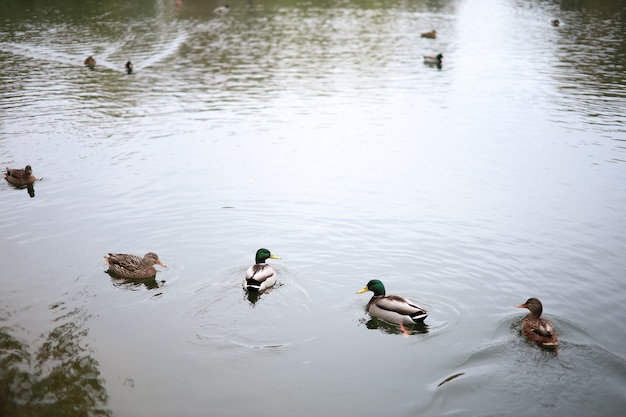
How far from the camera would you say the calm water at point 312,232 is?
1071 centimetres

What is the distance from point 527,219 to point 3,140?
19559 millimetres

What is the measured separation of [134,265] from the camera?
13930 millimetres

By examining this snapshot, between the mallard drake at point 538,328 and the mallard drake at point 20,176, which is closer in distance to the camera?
the mallard drake at point 538,328

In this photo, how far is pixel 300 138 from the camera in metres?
25.5

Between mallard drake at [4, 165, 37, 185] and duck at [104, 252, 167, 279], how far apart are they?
6899 mm

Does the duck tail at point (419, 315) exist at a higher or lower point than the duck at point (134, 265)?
lower

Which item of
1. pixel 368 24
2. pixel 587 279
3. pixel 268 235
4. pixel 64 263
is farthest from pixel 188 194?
pixel 368 24

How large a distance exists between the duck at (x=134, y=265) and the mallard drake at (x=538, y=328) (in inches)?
322

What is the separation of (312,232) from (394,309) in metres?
4.94

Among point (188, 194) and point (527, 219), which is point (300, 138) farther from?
point (527, 219)

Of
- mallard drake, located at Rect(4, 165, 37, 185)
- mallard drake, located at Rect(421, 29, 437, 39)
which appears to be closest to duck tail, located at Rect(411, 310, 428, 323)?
mallard drake, located at Rect(4, 165, 37, 185)

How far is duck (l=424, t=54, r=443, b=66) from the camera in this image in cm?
3909

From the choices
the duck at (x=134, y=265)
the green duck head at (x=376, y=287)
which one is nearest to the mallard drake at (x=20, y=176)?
the duck at (x=134, y=265)

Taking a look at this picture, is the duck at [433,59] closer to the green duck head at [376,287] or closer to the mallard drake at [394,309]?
the green duck head at [376,287]
